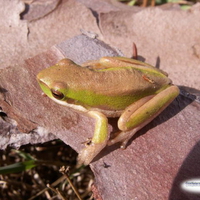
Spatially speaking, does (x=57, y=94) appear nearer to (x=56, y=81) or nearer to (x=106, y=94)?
(x=56, y=81)

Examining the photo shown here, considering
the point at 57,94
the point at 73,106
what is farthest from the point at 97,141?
the point at 57,94

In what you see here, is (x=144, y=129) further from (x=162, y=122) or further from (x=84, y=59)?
(x=84, y=59)

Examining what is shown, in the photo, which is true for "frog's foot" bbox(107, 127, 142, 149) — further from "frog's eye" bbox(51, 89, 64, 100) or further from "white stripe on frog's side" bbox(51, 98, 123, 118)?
"frog's eye" bbox(51, 89, 64, 100)

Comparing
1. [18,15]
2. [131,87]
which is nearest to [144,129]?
[131,87]

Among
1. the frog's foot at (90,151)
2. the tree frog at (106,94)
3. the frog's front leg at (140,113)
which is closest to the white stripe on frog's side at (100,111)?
the tree frog at (106,94)

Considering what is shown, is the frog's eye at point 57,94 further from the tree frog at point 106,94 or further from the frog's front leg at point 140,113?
the frog's front leg at point 140,113

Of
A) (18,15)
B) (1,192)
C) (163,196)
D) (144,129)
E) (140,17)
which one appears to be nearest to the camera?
(163,196)
